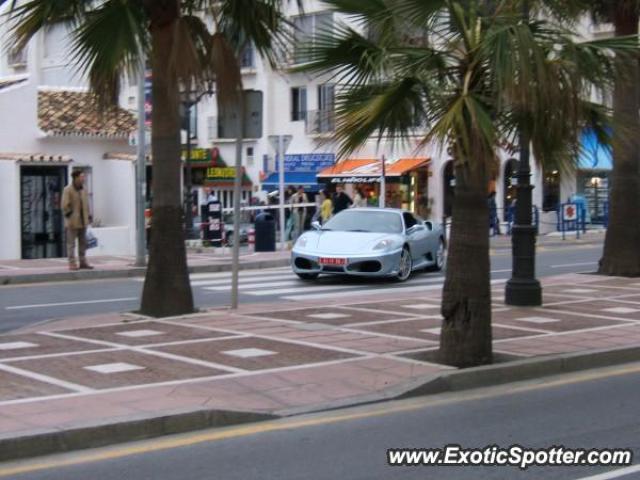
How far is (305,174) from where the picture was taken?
4519 centimetres

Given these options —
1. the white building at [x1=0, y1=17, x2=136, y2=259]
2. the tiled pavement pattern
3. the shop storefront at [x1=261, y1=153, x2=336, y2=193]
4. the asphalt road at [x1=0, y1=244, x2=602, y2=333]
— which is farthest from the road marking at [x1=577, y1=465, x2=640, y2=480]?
the shop storefront at [x1=261, y1=153, x2=336, y2=193]

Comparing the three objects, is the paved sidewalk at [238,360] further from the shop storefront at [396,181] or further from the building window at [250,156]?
the building window at [250,156]

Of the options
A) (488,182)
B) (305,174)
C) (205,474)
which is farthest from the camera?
(305,174)

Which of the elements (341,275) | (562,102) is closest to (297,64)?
(562,102)

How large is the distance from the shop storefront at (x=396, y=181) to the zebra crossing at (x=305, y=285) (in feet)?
64.4

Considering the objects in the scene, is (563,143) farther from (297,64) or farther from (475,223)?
(297,64)

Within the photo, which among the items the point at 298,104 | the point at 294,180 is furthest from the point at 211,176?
the point at 298,104

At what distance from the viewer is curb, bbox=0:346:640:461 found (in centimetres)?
710

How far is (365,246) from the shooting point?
18.7 metres

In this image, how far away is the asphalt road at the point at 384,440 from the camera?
263 inches

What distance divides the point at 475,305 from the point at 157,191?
16.6 ft

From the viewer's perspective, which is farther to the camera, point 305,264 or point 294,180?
point 294,180

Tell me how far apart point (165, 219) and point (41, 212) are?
12.7m

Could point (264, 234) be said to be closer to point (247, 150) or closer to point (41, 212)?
point (41, 212)
